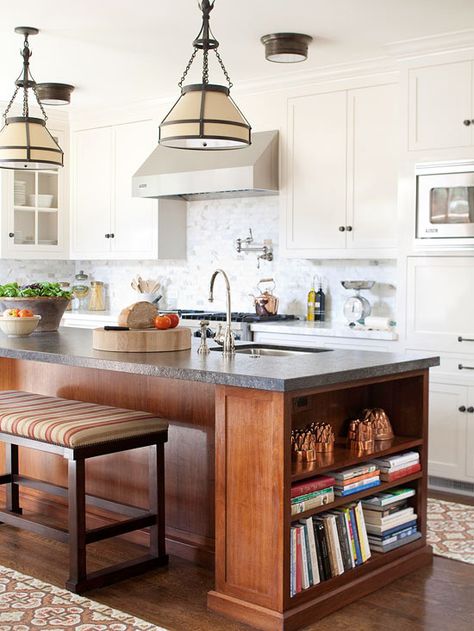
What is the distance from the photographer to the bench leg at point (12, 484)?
4.22m

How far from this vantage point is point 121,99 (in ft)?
21.6

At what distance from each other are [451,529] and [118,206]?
12.8ft

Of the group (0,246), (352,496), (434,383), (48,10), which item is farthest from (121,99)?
(352,496)

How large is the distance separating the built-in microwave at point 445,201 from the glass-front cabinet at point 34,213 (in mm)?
3447

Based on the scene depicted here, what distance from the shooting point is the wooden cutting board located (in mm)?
3684

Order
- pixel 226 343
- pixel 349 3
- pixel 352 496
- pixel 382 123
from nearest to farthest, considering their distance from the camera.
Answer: pixel 352 496 < pixel 226 343 < pixel 349 3 < pixel 382 123

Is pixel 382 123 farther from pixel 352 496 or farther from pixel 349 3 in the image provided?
pixel 352 496

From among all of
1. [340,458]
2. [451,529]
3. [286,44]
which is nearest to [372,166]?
[286,44]

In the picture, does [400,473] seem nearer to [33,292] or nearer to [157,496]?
[157,496]

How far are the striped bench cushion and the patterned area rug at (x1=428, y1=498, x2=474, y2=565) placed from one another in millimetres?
1424

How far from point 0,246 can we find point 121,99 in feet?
4.98

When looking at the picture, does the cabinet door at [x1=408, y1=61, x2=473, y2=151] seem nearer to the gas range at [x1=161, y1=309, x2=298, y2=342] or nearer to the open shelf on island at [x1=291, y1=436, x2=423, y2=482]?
the gas range at [x1=161, y1=309, x2=298, y2=342]

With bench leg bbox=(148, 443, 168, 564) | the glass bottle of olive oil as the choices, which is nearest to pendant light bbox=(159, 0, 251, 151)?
bench leg bbox=(148, 443, 168, 564)

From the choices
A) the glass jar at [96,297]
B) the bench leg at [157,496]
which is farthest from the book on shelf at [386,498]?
the glass jar at [96,297]
